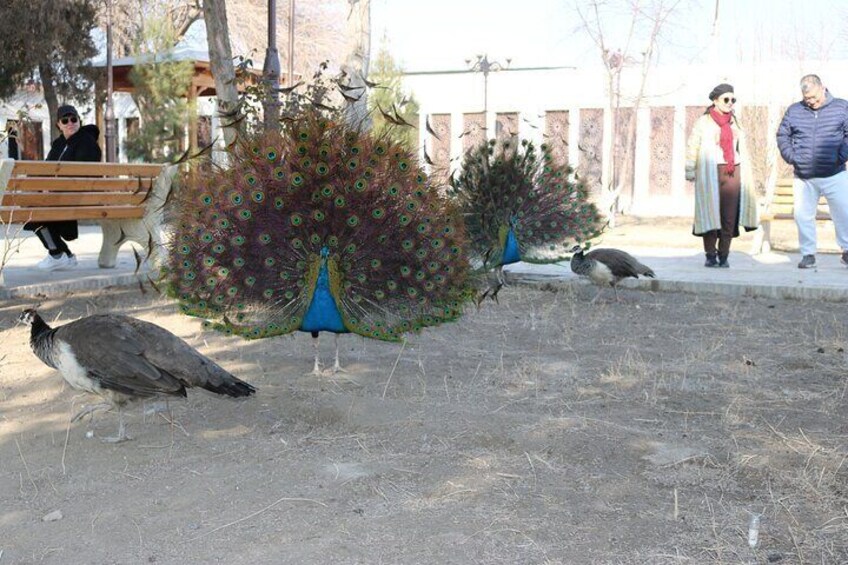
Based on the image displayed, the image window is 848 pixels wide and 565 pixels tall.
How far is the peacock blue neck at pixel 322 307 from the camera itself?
561cm

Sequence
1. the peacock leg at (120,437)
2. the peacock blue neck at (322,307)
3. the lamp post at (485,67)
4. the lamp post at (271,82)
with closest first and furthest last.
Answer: the peacock leg at (120,437) < the peacock blue neck at (322,307) < the lamp post at (271,82) < the lamp post at (485,67)

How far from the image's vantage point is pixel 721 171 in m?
11.0

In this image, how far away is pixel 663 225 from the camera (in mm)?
21328

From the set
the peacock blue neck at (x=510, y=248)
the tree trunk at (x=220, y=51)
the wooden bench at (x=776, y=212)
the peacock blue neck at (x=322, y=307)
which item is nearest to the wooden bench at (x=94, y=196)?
the tree trunk at (x=220, y=51)

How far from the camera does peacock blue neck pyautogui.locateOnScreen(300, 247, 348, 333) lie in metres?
5.61

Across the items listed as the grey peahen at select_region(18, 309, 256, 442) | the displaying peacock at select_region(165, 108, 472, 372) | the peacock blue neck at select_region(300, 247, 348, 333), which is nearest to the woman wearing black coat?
the displaying peacock at select_region(165, 108, 472, 372)

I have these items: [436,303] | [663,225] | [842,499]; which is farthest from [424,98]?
[842,499]

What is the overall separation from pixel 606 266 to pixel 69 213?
199 inches

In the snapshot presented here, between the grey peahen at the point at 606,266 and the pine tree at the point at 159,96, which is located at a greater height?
the pine tree at the point at 159,96

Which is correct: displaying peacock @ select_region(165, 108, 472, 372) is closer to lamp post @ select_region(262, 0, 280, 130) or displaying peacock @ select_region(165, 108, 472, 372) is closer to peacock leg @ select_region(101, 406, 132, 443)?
peacock leg @ select_region(101, 406, 132, 443)

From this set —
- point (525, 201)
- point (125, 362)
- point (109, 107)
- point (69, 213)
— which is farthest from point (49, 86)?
point (125, 362)

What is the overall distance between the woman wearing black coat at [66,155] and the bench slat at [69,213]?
3.93 ft

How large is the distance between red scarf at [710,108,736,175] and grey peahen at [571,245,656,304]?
2633 millimetres

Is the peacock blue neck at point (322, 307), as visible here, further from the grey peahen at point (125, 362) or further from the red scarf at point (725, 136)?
the red scarf at point (725, 136)
